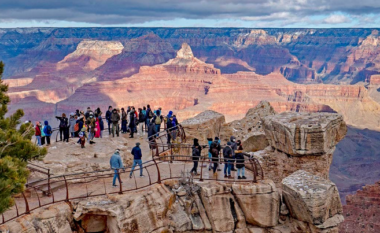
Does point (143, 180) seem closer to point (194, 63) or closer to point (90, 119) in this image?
point (90, 119)

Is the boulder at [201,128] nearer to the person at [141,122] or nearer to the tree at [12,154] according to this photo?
the person at [141,122]

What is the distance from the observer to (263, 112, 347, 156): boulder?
1830 cm

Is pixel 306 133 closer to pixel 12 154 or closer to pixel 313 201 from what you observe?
pixel 313 201

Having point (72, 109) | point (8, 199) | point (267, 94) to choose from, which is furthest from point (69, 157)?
point (267, 94)

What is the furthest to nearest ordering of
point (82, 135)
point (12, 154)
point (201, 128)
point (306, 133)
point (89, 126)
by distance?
point (201, 128)
point (89, 126)
point (82, 135)
point (306, 133)
point (12, 154)

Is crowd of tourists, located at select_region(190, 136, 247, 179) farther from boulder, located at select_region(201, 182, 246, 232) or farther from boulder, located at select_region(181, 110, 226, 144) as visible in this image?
boulder, located at select_region(181, 110, 226, 144)

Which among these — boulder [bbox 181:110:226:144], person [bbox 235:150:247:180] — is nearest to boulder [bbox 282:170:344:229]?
person [bbox 235:150:247:180]

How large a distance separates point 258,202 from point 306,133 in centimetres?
371

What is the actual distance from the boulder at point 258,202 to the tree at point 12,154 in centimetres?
701

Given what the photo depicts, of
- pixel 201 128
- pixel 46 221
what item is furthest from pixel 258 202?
pixel 201 128

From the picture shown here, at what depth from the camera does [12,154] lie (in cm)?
1260

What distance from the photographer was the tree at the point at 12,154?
1141 cm

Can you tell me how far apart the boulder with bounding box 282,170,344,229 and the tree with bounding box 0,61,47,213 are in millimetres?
8360

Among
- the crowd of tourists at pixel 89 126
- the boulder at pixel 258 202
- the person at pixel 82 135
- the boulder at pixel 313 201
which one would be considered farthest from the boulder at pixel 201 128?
the boulder at pixel 313 201
